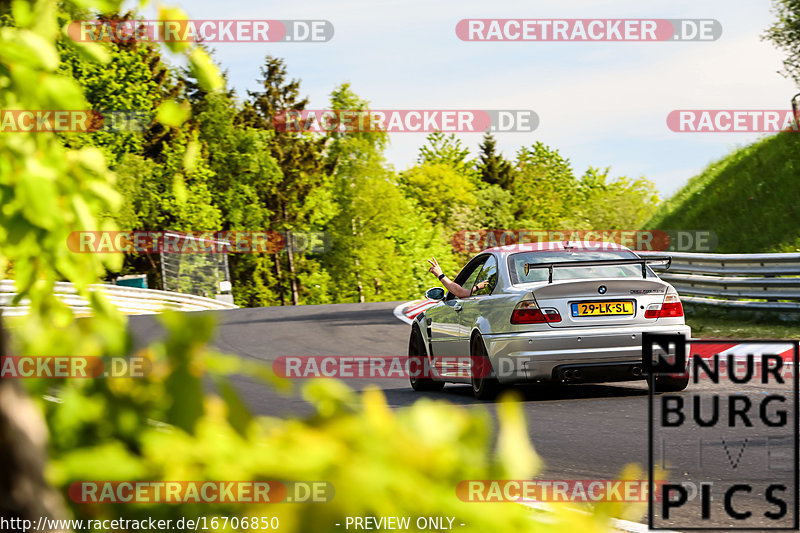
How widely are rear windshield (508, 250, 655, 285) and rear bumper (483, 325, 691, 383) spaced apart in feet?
2.17

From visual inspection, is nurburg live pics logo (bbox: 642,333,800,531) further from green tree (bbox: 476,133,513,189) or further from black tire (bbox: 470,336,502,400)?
green tree (bbox: 476,133,513,189)

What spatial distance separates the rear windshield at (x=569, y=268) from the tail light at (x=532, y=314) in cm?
47

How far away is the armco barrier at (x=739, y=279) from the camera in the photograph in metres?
16.2

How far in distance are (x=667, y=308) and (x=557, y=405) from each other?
1420 mm

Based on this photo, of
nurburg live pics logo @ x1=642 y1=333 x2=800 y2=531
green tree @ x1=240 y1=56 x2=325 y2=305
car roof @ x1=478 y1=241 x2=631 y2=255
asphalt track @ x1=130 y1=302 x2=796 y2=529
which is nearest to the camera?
nurburg live pics logo @ x1=642 y1=333 x2=800 y2=531

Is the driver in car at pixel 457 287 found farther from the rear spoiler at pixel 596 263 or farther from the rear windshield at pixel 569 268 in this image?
the rear spoiler at pixel 596 263

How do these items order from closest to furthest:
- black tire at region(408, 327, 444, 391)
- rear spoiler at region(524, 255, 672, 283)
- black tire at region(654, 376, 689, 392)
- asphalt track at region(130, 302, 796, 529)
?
asphalt track at region(130, 302, 796, 529) → rear spoiler at region(524, 255, 672, 283) → black tire at region(654, 376, 689, 392) → black tire at region(408, 327, 444, 391)

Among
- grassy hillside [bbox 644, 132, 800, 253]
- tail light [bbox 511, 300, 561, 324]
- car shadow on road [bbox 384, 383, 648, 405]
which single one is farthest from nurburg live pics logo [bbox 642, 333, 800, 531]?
grassy hillside [bbox 644, 132, 800, 253]

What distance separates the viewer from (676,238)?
97.2 ft

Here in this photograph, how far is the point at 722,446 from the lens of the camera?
7312 millimetres

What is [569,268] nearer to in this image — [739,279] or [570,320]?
[570,320]

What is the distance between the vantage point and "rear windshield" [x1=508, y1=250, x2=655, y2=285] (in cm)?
1014

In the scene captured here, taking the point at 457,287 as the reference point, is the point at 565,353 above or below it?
below

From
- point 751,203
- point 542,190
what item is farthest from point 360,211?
point 751,203
